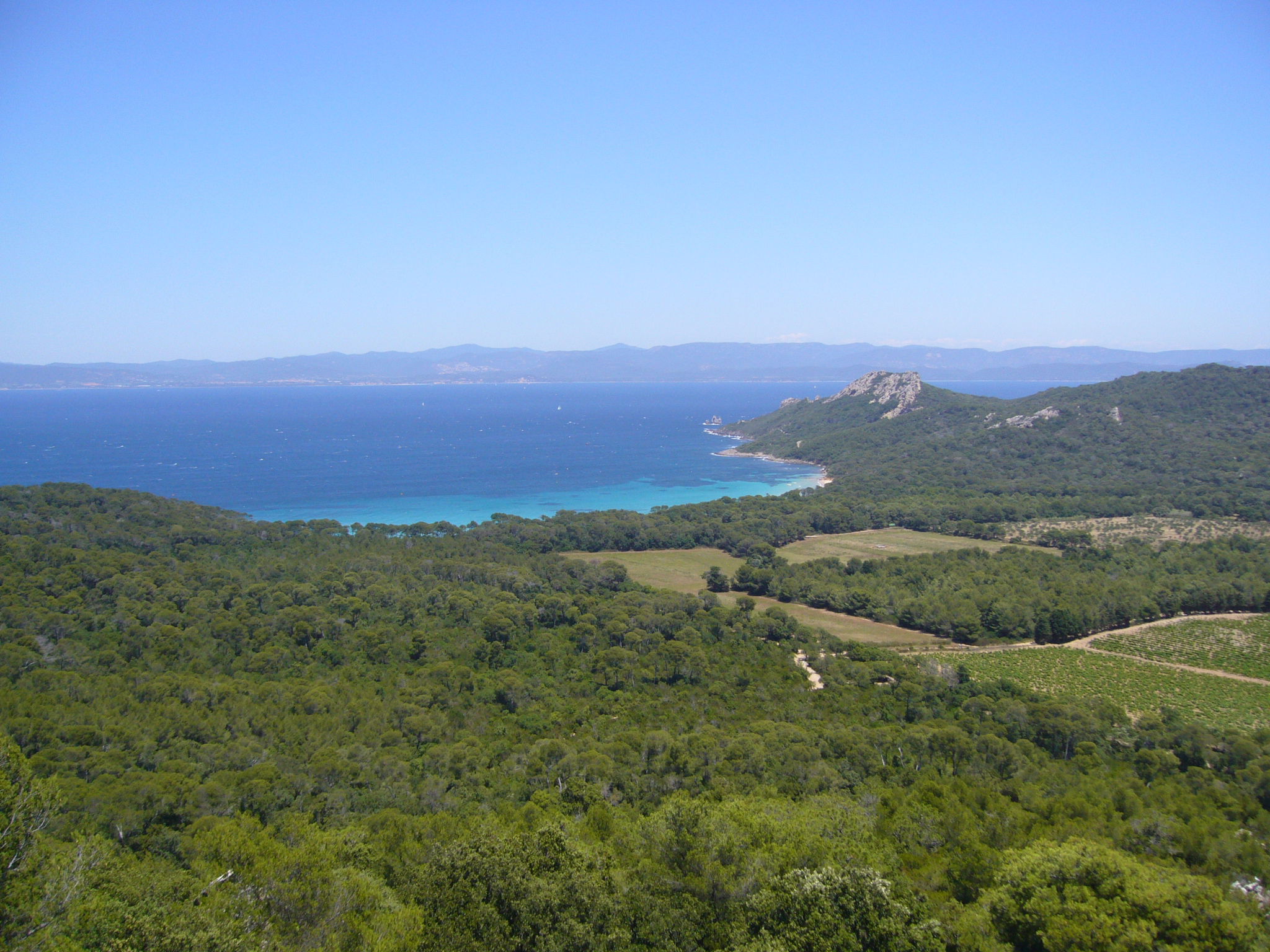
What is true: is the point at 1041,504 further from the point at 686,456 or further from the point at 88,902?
the point at 88,902

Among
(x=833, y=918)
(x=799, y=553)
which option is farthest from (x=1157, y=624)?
(x=833, y=918)

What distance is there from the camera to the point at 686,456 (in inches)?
5153

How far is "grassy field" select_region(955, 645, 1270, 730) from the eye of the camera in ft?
109

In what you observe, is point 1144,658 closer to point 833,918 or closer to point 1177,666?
point 1177,666

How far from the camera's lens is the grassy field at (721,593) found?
1811 inches

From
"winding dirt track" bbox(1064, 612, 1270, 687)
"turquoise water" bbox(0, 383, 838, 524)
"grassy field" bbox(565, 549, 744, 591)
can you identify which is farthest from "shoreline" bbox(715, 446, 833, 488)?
"winding dirt track" bbox(1064, 612, 1270, 687)

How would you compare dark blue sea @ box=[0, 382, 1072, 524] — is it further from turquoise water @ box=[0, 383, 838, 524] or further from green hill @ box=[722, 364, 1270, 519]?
green hill @ box=[722, 364, 1270, 519]

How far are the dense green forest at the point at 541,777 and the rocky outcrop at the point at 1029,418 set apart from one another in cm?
5778

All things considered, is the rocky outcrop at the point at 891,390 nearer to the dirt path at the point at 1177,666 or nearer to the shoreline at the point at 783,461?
the shoreline at the point at 783,461

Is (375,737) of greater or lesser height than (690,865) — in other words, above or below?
below

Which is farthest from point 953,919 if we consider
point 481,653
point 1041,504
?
point 1041,504

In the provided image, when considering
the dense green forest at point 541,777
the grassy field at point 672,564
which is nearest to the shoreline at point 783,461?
the grassy field at point 672,564

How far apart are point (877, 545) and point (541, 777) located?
5388 cm

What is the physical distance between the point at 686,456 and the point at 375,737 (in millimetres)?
105885
